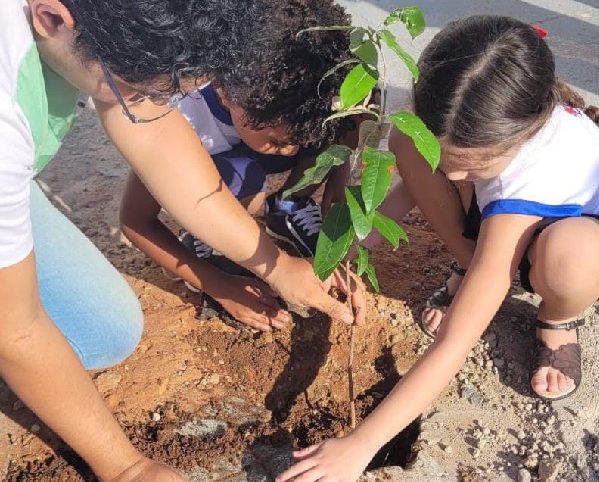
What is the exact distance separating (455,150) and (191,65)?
2.38 feet

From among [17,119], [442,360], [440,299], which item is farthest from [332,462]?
[17,119]

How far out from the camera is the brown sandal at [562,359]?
1979 millimetres

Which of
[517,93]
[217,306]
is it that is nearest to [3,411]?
[217,306]

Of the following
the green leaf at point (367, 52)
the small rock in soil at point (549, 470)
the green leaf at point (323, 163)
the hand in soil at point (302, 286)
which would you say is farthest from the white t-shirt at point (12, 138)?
the small rock in soil at point (549, 470)

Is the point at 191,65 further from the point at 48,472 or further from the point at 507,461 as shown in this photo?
the point at 507,461

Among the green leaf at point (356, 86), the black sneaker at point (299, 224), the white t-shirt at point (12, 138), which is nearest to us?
the white t-shirt at point (12, 138)

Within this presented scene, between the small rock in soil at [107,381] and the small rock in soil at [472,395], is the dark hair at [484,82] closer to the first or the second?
the small rock in soil at [472,395]

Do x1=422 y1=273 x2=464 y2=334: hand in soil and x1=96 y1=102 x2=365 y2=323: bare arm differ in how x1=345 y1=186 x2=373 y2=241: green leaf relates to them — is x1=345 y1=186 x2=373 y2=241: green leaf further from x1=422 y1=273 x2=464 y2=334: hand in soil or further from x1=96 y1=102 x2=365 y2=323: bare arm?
x1=422 y1=273 x2=464 y2=334: hand in soil

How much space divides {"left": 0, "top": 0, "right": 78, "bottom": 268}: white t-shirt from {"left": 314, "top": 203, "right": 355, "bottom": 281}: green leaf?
1.76 ft

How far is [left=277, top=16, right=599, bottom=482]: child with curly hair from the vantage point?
61.0 inches

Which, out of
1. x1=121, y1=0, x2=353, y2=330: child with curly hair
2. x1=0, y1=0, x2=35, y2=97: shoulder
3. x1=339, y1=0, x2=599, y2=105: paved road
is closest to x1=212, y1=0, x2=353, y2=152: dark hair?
x1=121, y1=0, x2=353, y2=330: child with curly hair

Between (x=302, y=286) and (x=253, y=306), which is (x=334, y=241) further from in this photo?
(x=253, y=306)

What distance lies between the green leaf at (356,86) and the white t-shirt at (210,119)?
816 millimetres

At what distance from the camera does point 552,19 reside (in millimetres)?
3795
